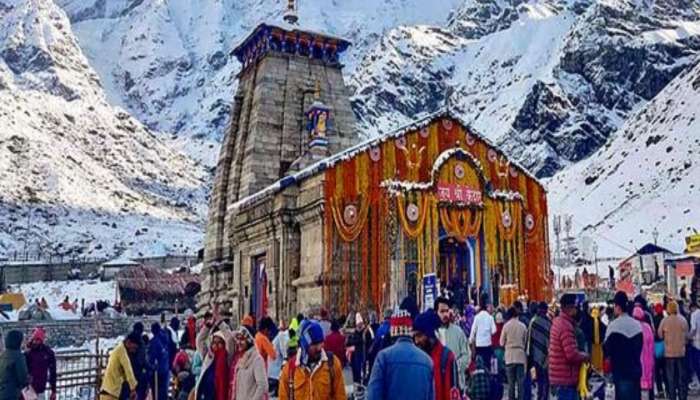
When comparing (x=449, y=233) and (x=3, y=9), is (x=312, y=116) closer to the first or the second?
(x=449, y=233)

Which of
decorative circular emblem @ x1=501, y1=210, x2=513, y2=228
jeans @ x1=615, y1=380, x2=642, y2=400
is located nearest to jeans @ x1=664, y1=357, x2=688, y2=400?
jeans @ x1=615, y1=380, x2=642, y2=400

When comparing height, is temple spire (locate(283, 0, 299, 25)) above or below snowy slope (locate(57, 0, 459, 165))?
below

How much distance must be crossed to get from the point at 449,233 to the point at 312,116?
22.7 ft

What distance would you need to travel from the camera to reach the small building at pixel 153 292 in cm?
3888

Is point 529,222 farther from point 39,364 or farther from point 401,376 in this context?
point 401,376

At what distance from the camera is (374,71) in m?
151

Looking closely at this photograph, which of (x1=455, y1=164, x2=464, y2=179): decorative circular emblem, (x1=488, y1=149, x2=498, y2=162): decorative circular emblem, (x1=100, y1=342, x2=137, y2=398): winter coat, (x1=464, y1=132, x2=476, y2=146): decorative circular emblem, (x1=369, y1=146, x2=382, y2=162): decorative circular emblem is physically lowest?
(x1=100, y1=342, x2=137, y2=398): winter coat

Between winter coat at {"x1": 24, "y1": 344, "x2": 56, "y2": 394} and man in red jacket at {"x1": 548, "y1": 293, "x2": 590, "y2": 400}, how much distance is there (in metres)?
6.65

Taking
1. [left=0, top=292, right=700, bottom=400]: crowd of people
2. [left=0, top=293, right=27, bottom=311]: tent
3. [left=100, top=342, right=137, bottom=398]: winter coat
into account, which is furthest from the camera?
[left=0, top=293, right=27, bottom=311]: tent

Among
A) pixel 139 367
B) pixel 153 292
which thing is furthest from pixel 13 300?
pixel 139 367

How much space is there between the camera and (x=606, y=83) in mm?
112562

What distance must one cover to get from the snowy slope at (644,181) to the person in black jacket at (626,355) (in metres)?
47.0

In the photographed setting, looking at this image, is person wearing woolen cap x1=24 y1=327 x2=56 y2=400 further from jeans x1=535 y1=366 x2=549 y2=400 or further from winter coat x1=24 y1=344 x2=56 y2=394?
jeans x1=535 y1=366 x2=549 y2=400

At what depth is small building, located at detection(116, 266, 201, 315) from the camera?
3888cm
